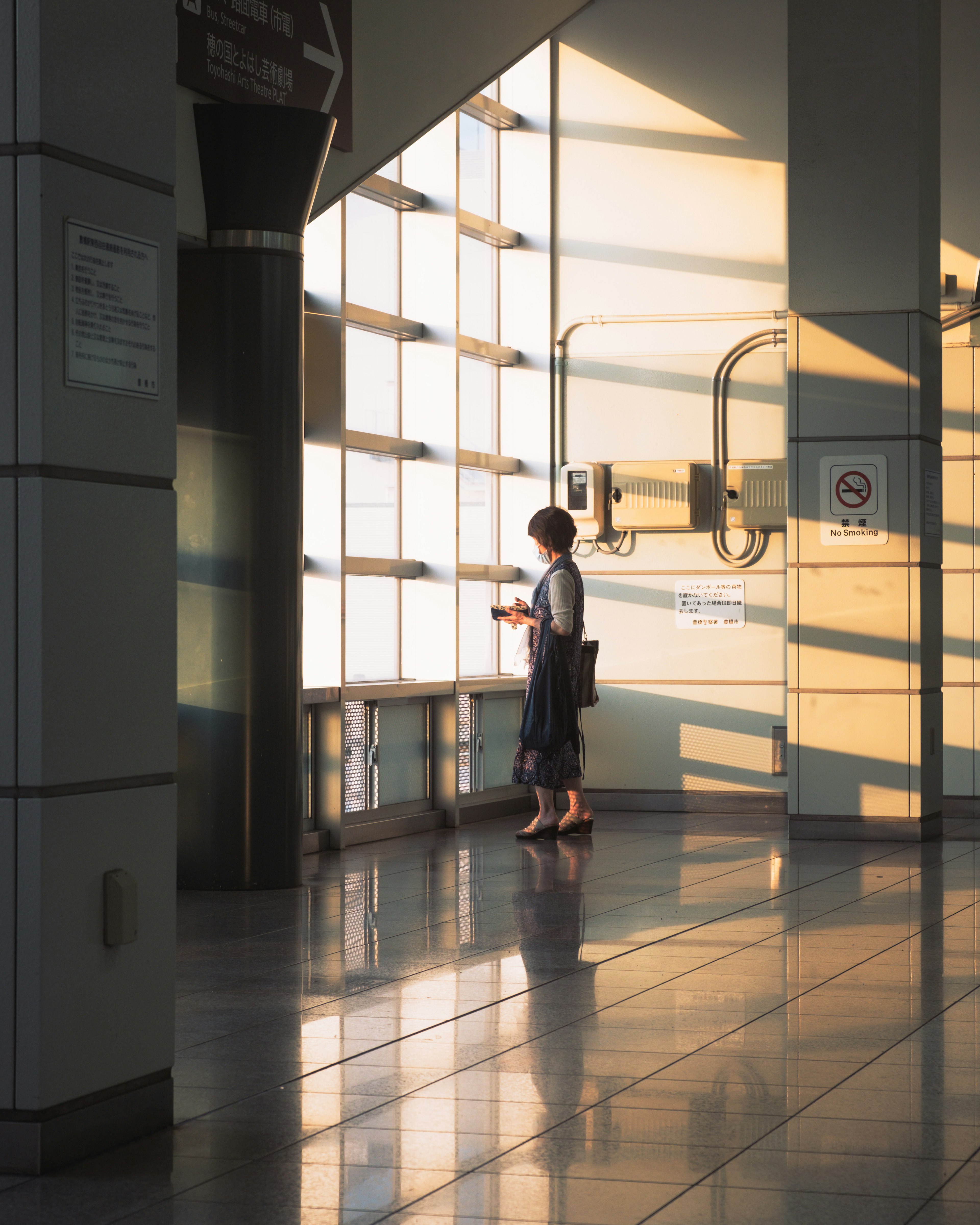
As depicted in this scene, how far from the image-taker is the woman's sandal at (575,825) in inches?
370

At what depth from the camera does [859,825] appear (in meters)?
9.30

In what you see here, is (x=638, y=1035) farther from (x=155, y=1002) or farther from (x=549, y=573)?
(x=549, y=573)

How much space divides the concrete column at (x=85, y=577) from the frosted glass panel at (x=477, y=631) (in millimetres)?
7265

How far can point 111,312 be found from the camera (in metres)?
3.50

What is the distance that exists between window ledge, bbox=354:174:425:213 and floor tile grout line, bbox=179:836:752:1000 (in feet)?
13.1

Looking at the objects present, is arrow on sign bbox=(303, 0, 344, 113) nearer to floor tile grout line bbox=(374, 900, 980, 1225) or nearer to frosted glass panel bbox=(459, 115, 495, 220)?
frosted glass panel bbox=(459, 115, 495, 220)

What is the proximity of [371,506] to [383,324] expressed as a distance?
1059 millimetres

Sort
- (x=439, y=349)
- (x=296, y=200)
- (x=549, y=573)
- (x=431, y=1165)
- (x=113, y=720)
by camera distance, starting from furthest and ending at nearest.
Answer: (x=439, y=349) < (x=549, y=573) < (x=296, y=200) < (x=113, y=720) < (x=431, y=1165)

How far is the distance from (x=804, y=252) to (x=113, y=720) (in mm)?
6732

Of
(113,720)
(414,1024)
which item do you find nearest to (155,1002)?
(113,720)

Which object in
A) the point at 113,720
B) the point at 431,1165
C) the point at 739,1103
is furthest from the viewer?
the point at 739,1103

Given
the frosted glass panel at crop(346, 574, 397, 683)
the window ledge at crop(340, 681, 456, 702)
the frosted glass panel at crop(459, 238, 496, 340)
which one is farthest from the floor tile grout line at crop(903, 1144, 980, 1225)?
the frosted glass panel at crop(459, 238, 496, 340)

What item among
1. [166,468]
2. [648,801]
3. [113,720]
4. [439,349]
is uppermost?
[439,349]

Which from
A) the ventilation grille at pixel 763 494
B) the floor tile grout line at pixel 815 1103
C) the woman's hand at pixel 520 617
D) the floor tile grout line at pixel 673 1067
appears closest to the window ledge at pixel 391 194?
the woman's hand at pixel 520 617
